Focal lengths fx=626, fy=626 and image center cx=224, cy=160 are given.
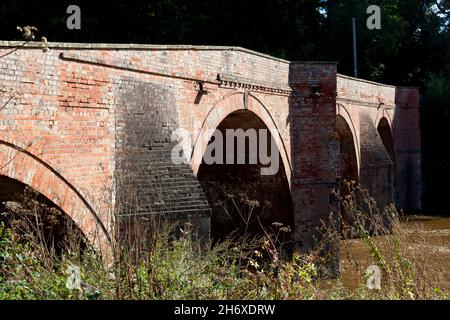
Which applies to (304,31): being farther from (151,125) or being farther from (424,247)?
(424,247)

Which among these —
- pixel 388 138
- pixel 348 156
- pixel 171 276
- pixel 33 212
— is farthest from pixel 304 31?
pixel 171 276

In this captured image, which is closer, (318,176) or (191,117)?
(191,117)

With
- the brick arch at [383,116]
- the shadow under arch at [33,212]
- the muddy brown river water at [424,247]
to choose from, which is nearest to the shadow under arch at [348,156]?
the muddy brown river water at [424,247]

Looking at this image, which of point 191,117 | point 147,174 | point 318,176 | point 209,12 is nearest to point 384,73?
point 209,12

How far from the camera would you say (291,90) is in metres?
14.0

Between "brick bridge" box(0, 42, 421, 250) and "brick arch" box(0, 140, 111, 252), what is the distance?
0.5 inches

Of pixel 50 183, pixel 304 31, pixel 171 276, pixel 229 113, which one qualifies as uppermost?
pixel 304 31

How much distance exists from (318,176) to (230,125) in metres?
2.49

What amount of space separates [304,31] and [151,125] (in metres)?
22.7

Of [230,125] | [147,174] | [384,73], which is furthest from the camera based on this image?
[384,73]

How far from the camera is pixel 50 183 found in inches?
278

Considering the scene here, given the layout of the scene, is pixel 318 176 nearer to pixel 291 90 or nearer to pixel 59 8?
pixel 291 90

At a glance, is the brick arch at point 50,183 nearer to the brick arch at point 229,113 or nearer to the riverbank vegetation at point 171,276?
the riverbank vegetation at point 171,276

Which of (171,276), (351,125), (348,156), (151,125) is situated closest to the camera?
(171,276)
